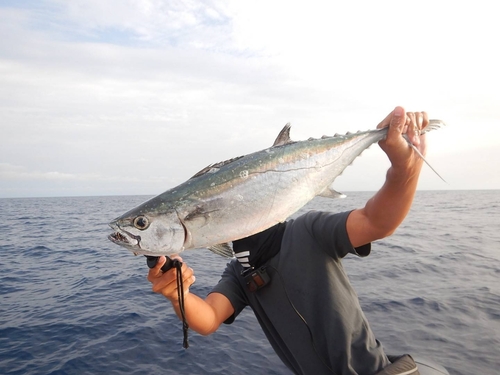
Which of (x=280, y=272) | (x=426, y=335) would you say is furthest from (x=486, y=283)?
(x=280, y=272)

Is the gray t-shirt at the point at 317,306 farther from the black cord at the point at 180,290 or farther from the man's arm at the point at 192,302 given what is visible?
the black cord at the point at 180,290

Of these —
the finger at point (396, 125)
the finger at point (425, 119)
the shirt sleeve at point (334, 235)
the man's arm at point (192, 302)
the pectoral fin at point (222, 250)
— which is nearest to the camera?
the pectoral fin at point (222, 250)

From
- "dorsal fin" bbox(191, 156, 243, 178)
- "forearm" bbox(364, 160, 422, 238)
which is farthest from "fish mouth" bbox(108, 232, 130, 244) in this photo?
"forearm" bbox(364, 160, 422, 238)

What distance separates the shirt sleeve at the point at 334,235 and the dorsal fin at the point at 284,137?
922mm

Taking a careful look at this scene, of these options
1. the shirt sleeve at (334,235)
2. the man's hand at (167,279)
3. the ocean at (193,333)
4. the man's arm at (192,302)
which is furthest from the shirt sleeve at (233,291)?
the shirt sleeve at (334,235)

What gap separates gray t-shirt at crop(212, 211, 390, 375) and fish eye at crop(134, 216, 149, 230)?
1.50 meters

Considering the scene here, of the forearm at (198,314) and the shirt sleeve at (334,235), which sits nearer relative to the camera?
the shirt sleeve at (334,235)

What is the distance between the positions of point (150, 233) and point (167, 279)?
0.66 meters

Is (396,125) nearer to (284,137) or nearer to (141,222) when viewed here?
(284,137)

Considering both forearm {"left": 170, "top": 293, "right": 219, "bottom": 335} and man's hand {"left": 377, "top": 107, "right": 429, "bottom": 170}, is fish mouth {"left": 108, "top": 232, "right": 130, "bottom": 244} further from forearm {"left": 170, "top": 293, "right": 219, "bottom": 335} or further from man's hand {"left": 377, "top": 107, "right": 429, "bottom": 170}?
man's hand {"left": 377, "top": 107, "right": 429, "bottom": 170}

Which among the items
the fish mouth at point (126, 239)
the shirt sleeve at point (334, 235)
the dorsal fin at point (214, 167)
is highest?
the dorsal fin at point (214, 167)

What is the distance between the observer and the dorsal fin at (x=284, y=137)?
3.03 m

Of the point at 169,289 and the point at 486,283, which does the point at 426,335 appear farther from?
the point at 169,289

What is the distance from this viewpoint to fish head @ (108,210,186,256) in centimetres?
253
